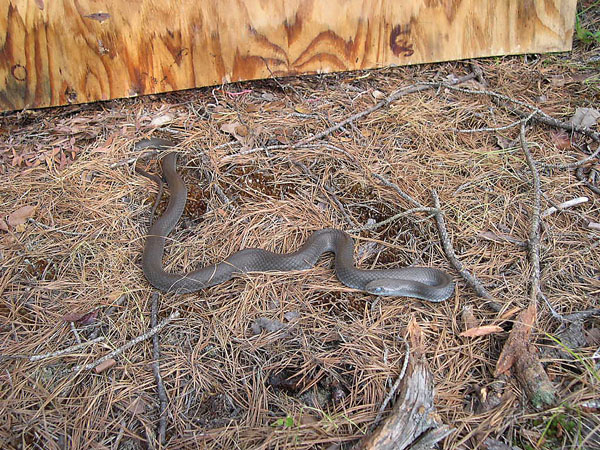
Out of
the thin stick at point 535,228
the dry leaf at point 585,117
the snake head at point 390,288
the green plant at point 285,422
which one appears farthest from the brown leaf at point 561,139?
the green plant at point 285,422

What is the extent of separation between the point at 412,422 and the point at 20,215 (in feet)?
10.1

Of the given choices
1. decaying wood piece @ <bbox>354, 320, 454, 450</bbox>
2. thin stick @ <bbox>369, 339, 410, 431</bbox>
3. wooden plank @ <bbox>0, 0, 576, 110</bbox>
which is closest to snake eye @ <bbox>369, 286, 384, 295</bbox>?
thin stick @ <bbox>369, 339, 410, 431</bbox>

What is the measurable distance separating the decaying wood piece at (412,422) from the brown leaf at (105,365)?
4.85 ft

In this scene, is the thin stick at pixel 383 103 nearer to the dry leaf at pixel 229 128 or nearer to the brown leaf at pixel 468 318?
the dry leaf at pixel 229 128

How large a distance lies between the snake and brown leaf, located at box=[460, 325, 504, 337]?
29 centimetres

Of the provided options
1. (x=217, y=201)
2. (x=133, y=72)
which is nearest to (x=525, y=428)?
(x=217, y=201)

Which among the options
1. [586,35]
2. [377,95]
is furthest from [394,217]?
[586,35]

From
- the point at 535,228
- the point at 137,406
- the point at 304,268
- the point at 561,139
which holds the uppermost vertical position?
the point at 561,139

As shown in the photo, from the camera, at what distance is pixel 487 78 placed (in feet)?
15.3

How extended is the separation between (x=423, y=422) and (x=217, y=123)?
308cm

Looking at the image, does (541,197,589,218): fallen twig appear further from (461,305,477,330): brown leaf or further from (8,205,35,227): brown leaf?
(8,205,35,227): brown leaf

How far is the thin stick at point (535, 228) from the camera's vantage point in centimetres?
287

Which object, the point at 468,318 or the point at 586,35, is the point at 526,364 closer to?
the point at 468,318

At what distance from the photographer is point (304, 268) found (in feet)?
10.7
